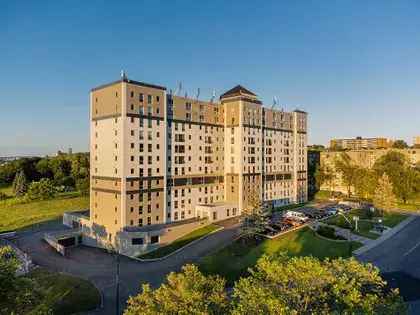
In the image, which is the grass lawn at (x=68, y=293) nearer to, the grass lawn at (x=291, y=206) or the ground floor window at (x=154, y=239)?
the ground floor window at (x=154, y=239)

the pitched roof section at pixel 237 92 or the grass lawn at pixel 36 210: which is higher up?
the pitched roof section at pixel 237 92

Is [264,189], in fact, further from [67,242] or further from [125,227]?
[67,242]

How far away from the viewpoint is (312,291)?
57.9 ft

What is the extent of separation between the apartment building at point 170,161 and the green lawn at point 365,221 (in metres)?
16.4

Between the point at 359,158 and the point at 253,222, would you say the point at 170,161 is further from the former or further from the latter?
the point at 359,158

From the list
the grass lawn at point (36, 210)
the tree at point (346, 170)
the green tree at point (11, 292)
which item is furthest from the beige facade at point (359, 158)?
the green tree at point (11, 292)

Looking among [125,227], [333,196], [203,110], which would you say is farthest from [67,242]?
[333,196]

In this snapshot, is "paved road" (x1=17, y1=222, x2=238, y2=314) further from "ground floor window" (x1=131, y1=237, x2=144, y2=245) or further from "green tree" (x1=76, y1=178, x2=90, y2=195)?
"green tree" (x1=76, y1=178, x2=90, y2=195)

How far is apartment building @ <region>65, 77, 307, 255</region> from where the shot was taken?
50938 millimetres

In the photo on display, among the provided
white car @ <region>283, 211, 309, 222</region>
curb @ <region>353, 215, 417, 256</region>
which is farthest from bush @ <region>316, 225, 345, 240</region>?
white car @ <region>283, 211, 309, 222</region>

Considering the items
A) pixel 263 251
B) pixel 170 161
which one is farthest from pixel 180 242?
pixel 170 161

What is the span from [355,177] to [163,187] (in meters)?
62.9

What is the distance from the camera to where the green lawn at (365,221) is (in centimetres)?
5419

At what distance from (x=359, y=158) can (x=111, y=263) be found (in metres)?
97.1
